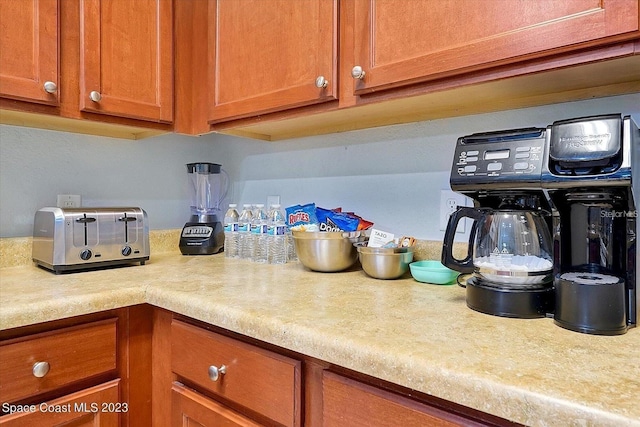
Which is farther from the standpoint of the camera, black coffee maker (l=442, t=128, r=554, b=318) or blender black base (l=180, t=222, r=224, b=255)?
blender black base (l=180, t=222, r=224, b=255)

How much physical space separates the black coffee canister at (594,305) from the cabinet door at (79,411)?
3.31ft

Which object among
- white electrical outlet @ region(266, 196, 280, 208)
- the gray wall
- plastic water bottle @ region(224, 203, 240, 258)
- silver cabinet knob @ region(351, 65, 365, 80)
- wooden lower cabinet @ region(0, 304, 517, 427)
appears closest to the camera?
wooden lower cabinet @ region(0, 304, 517, 427)

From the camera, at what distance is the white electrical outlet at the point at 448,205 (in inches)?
47.4

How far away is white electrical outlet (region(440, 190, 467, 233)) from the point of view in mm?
1204

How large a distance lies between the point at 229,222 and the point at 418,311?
2.98ft

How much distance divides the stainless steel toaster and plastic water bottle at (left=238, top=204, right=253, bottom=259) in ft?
1.03

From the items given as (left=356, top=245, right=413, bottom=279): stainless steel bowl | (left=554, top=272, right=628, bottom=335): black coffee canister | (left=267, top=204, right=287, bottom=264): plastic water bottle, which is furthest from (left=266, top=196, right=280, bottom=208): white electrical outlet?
(left=554, top=272, right=628, bottom=335): black coffee canister

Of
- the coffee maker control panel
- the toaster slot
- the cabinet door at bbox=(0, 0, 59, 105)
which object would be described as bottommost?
the toaster slot

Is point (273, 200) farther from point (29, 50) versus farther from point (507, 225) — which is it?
point (507, 225)

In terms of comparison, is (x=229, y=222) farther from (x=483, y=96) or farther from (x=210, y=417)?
(x=483, y=96)

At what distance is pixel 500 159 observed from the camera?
30.8 inches

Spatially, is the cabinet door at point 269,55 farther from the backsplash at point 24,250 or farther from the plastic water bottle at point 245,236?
the backsplash at point 24,250

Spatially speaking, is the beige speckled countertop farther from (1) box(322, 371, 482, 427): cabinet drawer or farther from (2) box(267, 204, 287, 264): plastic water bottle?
(2) box(267, 204, 287, 264): plastic water bottle

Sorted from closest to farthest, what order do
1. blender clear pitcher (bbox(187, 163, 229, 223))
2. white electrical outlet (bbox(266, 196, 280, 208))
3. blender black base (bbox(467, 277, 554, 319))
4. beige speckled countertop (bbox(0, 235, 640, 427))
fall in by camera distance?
beige speckled countertop (bbox(0, 235, 640, 427)) → blender black base (bbox(467, 277, 554, 319)) → white electrical outlet (bbox(266, 196, 280, 208)) → blender clear pitcher (bbox(187, 163, 229, 223))
